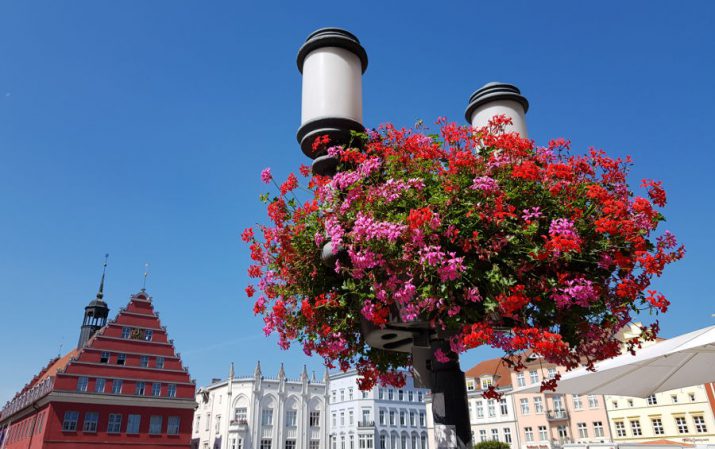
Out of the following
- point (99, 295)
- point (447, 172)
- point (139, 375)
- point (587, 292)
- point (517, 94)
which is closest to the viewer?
point (587, 292)

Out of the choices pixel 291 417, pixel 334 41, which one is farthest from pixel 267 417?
pixel 334 41

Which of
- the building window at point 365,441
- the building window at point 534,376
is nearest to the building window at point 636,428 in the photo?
the building window at point 534,376

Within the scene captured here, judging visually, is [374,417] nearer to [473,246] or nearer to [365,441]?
[365,441]

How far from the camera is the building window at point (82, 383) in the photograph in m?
36.5

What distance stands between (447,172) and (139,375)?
41.4 meters

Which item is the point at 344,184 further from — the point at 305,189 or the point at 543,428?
the point at 543,428

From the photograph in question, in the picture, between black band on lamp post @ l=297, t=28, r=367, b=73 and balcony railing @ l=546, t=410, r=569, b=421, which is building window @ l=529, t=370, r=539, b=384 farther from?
black band on lamp post @ l=297, t=28, r=367, b=73

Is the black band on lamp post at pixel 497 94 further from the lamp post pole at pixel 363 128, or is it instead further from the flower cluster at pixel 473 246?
the flower cluster at pixel 473 246

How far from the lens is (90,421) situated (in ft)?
117

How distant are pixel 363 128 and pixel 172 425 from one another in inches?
1588

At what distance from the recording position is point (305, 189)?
4.21m

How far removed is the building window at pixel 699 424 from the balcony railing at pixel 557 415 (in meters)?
11.3

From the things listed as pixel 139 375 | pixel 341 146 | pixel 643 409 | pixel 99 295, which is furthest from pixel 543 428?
pixel 341 146

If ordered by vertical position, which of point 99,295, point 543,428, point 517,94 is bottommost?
point 543,428
